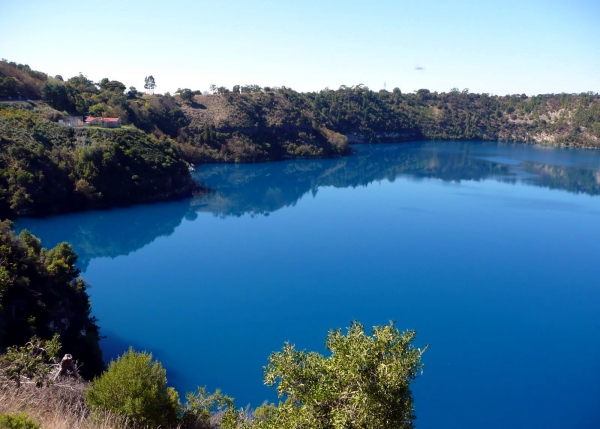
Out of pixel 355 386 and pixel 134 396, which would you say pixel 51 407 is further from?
pixel 355 386

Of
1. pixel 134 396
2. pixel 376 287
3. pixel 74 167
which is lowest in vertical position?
pixel 376 287

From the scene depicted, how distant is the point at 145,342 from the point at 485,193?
4633 cm

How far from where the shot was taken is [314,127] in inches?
3100

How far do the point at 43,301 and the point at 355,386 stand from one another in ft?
43.6

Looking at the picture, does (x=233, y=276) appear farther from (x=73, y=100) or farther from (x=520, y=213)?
(x=73, y=100)

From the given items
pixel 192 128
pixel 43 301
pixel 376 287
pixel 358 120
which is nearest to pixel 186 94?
pixel 192 128

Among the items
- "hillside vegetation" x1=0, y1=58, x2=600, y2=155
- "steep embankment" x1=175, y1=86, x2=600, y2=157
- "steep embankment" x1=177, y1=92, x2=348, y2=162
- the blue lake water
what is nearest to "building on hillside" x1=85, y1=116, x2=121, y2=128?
"hillside vegetation" x1=0, y1=58, x2=600, y2=155

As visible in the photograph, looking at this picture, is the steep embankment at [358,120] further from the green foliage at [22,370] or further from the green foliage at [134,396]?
the green foliage at [134,396]

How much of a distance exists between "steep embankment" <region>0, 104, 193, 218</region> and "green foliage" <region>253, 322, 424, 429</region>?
3305 cm

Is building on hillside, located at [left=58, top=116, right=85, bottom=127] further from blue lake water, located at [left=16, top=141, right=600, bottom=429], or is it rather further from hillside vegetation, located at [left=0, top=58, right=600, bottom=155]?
blue lake water, located at [left=16, top=141, right=600, bottom=429]

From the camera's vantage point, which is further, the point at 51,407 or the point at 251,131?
the point at 251,131

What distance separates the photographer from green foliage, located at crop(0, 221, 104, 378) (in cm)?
1330

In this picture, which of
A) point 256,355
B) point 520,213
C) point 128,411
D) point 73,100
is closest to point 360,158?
point 520,213

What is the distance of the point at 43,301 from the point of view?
587 inches
